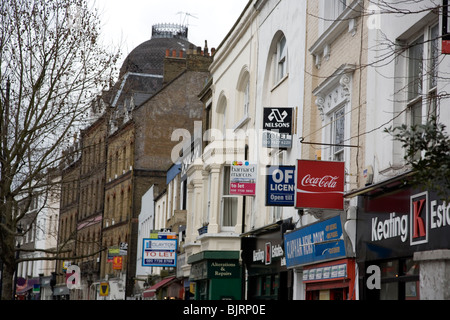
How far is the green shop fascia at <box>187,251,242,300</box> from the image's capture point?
2894 centimetres

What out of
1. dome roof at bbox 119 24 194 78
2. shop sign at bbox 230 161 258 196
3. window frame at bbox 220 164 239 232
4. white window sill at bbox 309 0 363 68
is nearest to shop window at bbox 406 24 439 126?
white window sill at bbox 309 0 363 68

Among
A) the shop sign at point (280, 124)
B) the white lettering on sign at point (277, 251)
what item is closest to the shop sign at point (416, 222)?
the shop sign at point (280, 124)

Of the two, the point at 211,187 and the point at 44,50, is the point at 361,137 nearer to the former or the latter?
the point at 44,50

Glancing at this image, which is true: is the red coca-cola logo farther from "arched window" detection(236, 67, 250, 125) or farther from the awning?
the awning

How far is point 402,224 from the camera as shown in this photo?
13.9 metres

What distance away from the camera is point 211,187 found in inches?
1206

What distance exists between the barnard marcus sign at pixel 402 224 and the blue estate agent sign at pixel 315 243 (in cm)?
86

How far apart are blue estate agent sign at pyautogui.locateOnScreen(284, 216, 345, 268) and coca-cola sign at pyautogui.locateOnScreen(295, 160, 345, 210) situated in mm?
459

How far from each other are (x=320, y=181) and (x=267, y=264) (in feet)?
27.3

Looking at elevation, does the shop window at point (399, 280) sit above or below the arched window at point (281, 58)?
below

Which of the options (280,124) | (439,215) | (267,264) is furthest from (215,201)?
(439,215)

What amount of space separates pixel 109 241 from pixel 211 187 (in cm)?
2922

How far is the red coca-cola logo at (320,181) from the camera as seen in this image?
16531mm

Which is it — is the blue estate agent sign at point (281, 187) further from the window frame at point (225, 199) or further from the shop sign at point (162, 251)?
the shop sign at point (162, 251)
